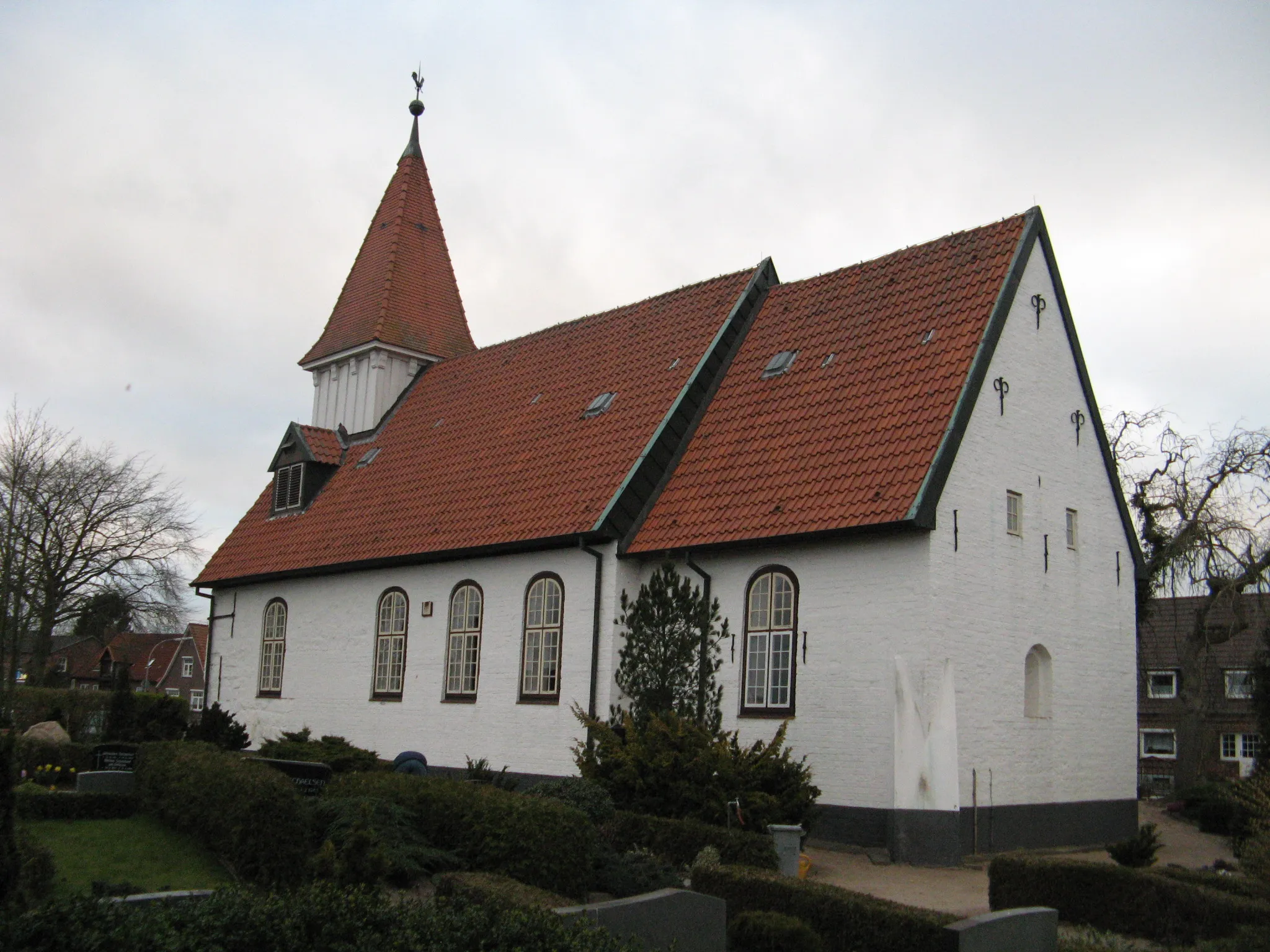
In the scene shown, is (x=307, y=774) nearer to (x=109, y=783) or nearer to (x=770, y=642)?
(x=109, y=783)

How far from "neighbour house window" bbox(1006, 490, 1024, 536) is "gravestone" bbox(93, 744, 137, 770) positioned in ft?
42.0

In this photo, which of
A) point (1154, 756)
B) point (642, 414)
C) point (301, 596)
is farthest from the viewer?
point (1154, 756)

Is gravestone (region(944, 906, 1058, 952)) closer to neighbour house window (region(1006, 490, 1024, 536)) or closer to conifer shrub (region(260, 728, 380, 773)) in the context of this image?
neighbour house window (region(1006, 490, 1024, 536))

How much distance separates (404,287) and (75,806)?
55.8 feet

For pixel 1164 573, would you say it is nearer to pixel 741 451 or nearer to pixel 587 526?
pixel 741 451

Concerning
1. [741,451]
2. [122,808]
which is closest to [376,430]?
[741,451]

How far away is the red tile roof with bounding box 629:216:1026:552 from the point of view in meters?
16.3

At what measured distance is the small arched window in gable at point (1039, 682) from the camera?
57.7 feet

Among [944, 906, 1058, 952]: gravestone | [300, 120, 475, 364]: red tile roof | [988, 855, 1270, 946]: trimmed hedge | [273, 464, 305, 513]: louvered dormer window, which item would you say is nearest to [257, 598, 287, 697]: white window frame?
[273, 464, 305, 513]: louvered dormer window

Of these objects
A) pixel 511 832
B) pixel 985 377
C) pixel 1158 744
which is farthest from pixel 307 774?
pixel 1158 744

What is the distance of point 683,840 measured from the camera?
13156 millimetres

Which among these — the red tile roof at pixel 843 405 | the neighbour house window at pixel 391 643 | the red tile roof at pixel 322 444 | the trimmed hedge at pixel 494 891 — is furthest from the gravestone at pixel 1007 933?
the red tile roof at pixel 322 444

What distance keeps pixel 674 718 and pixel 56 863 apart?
7.06 meters

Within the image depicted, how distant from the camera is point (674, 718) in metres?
15.0
